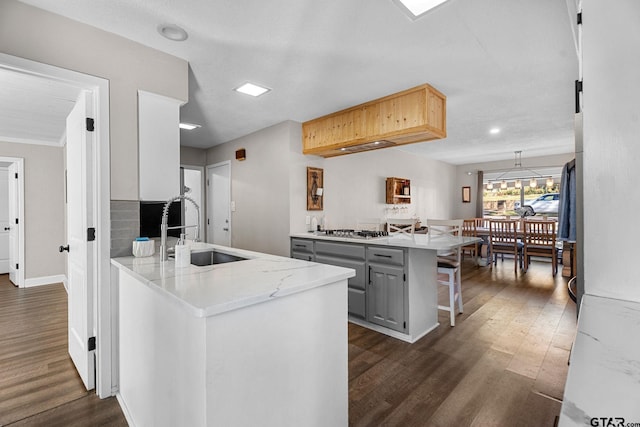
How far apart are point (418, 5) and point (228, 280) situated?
1850 mm

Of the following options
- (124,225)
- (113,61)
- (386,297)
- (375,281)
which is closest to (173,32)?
(113,61)

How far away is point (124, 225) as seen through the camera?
6.84 ft

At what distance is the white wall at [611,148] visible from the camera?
0.79 metres

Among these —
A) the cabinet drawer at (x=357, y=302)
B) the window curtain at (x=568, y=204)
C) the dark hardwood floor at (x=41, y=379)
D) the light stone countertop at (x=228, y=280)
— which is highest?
the window curtain at (x=568, y=204)

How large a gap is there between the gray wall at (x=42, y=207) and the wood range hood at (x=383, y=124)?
13.5ft

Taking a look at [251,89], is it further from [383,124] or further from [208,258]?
[208,258]

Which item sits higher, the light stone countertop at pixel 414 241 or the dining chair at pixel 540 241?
the light stone countertop at pixel 414 241

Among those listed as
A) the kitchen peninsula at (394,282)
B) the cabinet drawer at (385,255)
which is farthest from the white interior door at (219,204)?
the cabinet drawer at (385,255)

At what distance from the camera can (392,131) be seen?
3.03 m

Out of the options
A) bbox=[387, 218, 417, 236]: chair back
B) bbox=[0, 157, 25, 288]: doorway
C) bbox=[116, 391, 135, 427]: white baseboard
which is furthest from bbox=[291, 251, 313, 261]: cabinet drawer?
bbox=[0, 157, 25, 288]: doorway

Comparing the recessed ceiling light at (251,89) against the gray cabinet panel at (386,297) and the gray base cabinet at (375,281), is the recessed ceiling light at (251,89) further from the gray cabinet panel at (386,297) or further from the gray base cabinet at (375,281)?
the gray cabinet panel at (386,297)

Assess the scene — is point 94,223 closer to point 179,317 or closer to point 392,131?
point 179,317

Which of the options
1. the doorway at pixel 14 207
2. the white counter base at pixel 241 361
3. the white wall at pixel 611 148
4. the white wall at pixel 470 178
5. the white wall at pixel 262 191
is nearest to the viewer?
the white wall at pixel 611 148

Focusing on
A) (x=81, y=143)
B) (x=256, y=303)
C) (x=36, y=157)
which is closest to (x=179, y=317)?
(x=256, y=303)
